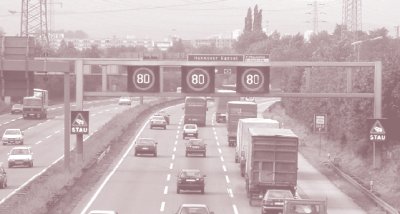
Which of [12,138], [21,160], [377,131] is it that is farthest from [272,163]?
[12,138]

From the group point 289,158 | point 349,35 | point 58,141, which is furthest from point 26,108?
point 289,158

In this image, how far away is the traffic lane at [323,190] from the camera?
49.5 metres

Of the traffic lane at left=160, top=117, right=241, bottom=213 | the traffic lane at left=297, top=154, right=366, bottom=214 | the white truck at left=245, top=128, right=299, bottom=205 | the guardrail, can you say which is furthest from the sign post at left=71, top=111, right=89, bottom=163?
the guardrail

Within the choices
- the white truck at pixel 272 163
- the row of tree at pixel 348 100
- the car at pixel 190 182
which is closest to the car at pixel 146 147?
the row of tree at pixel 348 100

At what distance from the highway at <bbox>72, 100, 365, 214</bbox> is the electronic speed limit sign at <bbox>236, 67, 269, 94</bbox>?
18.2 feet

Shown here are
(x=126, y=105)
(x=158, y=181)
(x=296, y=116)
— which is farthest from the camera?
(x=126, y=105)

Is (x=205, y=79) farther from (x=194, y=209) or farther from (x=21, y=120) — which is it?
(x=21, y=120)

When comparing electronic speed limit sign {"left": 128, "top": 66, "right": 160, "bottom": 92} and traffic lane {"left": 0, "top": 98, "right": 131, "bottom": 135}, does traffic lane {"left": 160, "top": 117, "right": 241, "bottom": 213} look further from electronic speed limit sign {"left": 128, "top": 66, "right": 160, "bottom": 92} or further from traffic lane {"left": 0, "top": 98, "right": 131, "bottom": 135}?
traffic lane {"left": 0, "top": 98, "right": 131, "bottom": 135}

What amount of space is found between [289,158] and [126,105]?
368 feet

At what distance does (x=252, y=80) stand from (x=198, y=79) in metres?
2.80

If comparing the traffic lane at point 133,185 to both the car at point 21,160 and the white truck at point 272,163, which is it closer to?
the white truck at point 272,163

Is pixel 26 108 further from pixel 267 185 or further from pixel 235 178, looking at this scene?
pixel 267 185

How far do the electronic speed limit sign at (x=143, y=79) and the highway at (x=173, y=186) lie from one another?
552 cm

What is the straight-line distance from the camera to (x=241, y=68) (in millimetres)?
54344
